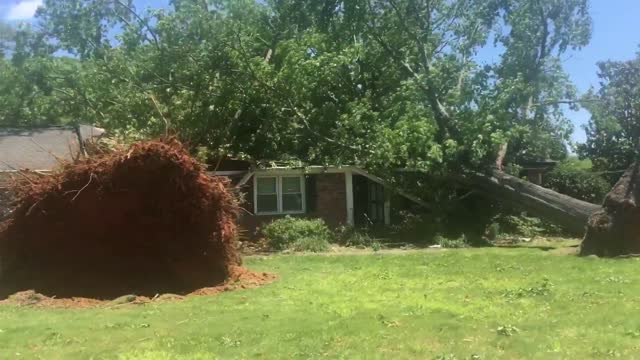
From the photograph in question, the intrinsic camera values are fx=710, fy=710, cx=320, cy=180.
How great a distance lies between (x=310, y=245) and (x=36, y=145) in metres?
8.54

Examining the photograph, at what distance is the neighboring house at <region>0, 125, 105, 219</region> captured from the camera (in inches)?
754

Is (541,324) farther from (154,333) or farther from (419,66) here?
(419,66)

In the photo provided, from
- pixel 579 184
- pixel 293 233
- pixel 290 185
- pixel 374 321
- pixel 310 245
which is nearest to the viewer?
pixel 374 321

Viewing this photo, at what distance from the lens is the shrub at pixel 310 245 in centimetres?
1980

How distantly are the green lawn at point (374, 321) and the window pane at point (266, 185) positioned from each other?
10448mm

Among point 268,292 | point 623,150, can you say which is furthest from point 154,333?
point 623,150

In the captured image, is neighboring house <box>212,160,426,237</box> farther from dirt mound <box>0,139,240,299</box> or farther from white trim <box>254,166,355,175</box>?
dirt mound <box>0,139,240,299</box>

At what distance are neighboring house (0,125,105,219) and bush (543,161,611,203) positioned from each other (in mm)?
17991

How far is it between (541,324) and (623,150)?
2849 cm

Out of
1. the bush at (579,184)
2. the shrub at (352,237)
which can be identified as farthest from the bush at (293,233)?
the bush at (579,184)

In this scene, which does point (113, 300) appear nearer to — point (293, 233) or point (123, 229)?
point (123, 229)

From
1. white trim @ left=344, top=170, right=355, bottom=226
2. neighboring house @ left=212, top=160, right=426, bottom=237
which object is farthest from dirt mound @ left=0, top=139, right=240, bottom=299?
white trim @ left=344, top=170, right=355, bottom=226

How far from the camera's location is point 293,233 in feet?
67.7

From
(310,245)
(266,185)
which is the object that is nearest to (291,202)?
(266,185)
